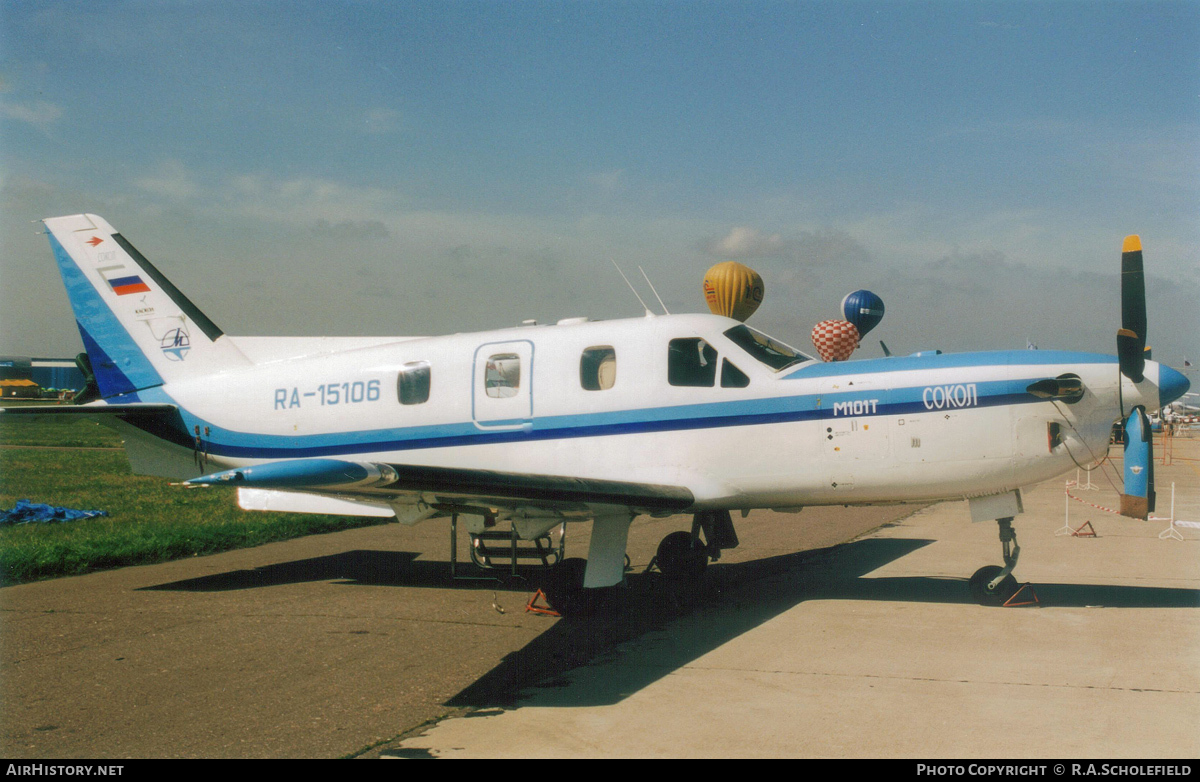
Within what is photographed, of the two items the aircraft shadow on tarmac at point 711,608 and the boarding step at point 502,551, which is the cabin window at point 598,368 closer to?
the boarding step at point 502,551

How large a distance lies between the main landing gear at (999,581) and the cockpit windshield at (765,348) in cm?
255

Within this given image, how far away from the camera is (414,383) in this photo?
377 inches

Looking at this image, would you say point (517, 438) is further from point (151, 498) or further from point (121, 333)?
point (151, 498)

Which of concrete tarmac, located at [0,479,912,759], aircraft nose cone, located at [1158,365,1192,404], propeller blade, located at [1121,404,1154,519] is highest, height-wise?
aircraft nose cone, located at [1158,365,1192,404]

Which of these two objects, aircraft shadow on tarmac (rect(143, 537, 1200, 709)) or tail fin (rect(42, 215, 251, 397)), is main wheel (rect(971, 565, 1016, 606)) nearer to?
aircraft shadow on tarmac (rect(143, 537, 1200, 709))

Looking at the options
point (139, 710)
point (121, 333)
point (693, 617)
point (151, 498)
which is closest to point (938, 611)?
point (693, 617)

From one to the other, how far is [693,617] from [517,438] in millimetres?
2589

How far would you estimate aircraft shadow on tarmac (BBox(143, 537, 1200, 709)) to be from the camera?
20.5ft

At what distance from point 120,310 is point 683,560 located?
803 cm

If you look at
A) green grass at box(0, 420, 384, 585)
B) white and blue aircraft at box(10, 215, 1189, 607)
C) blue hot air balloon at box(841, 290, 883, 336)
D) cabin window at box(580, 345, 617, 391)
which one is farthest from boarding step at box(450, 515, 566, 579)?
blue hot air balloon at box(841, 290, 883, 336)

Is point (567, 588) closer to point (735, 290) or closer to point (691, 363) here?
point (691, 363)

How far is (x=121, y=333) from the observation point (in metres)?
11.1

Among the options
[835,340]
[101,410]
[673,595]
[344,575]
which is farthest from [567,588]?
[835,340]

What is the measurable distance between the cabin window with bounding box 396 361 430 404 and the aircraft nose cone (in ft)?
23.7
